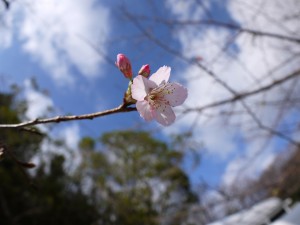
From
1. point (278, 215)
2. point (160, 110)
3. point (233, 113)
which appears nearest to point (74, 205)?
point (278, 215)

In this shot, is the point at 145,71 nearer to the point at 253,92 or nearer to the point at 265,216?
the point at 253,92

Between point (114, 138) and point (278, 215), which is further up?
point (114, 138)

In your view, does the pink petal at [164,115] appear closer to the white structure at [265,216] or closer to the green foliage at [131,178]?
the white structure at [265,216]

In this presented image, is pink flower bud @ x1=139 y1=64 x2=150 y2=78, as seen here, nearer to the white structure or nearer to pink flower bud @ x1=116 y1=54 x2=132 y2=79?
pink flower bud @ x1=116 y1=54 x2=132 y2=79

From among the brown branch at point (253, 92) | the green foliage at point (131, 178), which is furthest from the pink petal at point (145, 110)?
the green foliage at point (131, 178)

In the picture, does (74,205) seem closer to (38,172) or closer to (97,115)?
(38,172)

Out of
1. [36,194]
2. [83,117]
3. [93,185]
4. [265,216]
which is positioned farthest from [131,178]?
[83,117]
